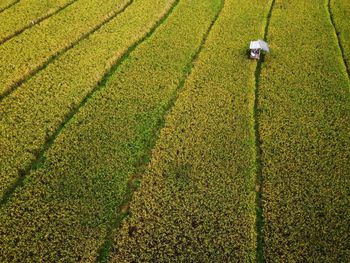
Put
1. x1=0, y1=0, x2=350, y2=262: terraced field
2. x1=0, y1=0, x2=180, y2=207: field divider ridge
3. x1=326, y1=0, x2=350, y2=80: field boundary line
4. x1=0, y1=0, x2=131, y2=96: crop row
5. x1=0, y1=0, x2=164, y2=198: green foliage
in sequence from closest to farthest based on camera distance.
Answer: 1. x1=0, y1=0, x2=350, y2=262: terraced field
2. x1=0, y1=0, x2=180, y2=207: field divider ridge
3. x1=0, y1=0, x2=164, y2=198: green foliage
4. x1=0, y1=0, x2=131, y2=96: crop row
5. x1=326, y1=0, x2=350, y2=80: field boundary line

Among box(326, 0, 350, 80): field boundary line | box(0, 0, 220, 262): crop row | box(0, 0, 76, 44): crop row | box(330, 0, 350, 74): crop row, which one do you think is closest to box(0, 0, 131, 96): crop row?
box(0, 0, 76, 44): crop row

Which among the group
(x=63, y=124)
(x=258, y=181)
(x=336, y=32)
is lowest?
(x=258, y=181)

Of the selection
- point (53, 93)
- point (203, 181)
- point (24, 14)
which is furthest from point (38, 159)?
point (24, 14)

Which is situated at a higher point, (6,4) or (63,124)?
(6,4)

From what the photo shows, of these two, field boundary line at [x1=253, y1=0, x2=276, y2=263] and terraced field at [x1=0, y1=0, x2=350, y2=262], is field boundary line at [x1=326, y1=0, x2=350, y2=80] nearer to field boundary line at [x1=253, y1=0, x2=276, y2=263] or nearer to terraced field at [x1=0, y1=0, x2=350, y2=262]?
terraced field at [x1=0, y1=0, x2=350, y2=262]

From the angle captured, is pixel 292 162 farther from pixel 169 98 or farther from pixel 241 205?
pixel 169 98

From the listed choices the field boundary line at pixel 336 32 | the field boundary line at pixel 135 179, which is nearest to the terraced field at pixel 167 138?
the field boundary line at pixel 135 179

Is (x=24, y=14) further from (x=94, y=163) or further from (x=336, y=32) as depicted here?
(x=336, y=32)

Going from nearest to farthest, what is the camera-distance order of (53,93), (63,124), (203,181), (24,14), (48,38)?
(203,181)
(63,124)
(53,93)
(48,38)
(24,14)
